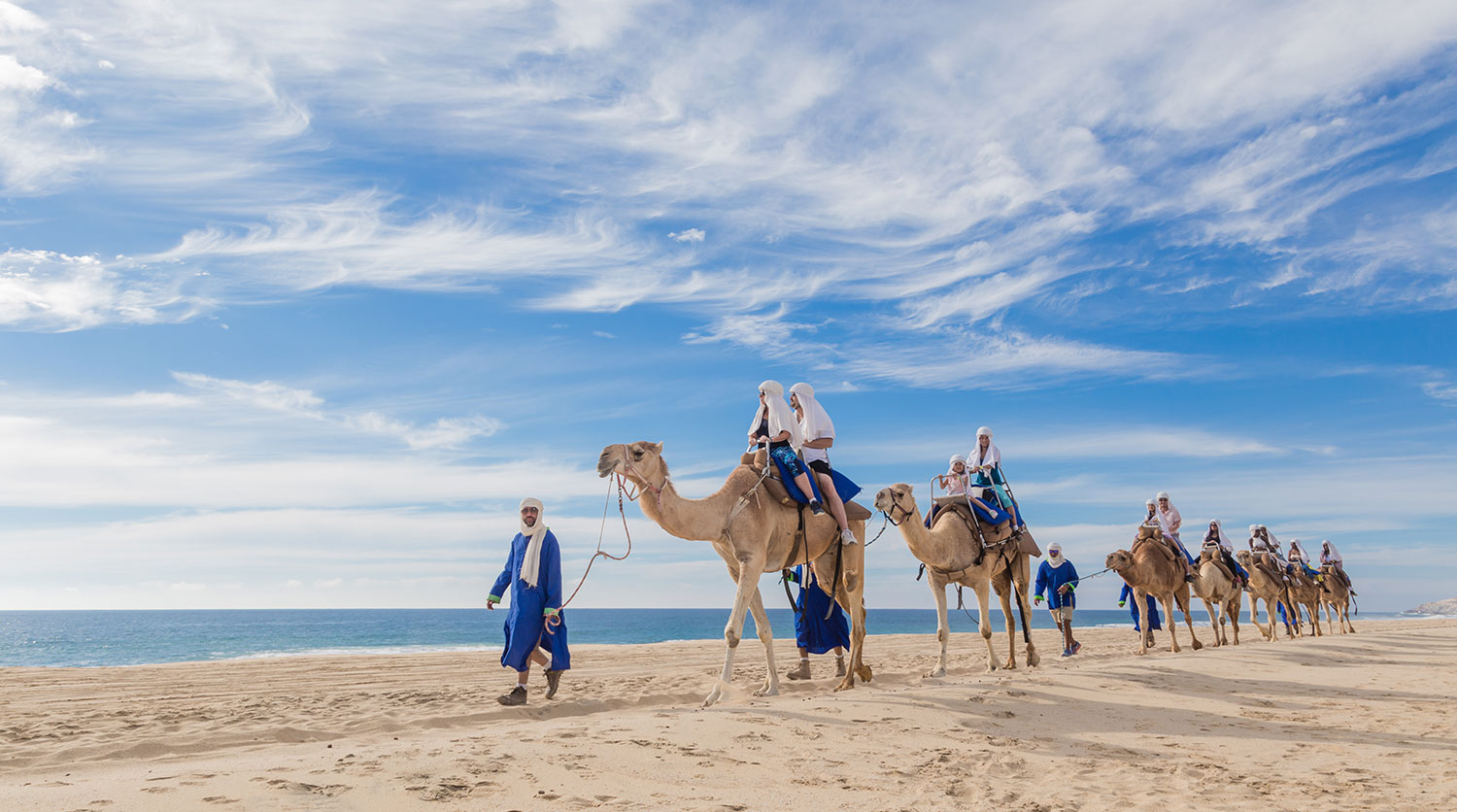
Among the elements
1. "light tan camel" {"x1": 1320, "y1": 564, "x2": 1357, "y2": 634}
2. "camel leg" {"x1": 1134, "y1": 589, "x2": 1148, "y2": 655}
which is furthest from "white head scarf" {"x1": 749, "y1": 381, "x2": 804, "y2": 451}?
"light tan camel" {"x1": 1320, "y1": 564, "x2": 1357, "y2": 634}

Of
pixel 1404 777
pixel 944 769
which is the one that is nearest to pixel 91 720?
pixel 944 769

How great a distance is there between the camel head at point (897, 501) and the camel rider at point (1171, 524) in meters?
11.2

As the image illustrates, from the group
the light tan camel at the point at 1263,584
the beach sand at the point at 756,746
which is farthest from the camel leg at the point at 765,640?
the light tan camel at the point at 1263,584

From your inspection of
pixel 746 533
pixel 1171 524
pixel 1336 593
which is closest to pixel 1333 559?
pixel 1336 593

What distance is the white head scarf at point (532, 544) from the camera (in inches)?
401

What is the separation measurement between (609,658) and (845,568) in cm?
1053

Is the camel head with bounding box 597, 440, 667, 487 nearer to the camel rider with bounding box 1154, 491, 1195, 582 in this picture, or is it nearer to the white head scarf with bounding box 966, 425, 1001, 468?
the white head scarf with bounding box 966, 425, 1001, 468

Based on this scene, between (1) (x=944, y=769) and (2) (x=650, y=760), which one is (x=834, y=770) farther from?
(2) (x=650, y=760)

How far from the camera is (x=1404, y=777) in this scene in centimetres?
661

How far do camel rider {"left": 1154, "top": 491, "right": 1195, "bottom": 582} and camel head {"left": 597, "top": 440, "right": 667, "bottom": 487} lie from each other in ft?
52.0

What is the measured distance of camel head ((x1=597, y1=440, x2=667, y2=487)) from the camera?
8.44 m

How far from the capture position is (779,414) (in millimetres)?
10625

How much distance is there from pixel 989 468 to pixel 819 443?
5.03m

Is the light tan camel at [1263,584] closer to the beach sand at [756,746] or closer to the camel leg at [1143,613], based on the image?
the camel leg at [1143,613]
